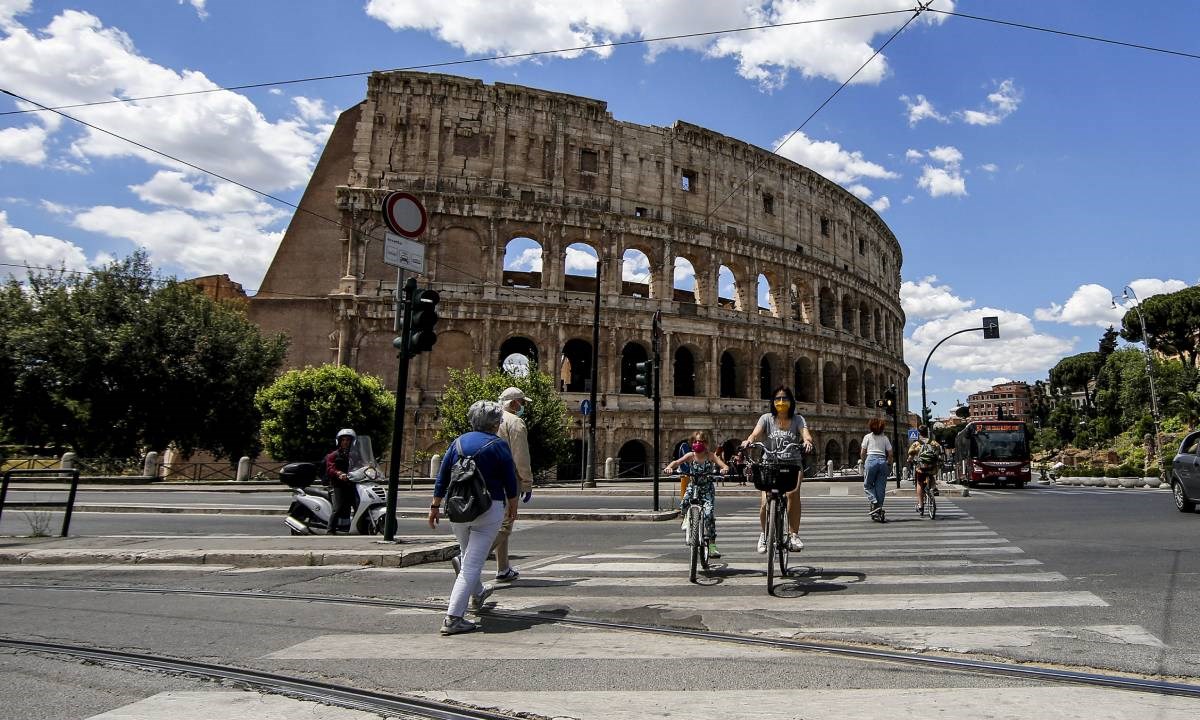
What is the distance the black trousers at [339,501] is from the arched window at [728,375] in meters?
29.1

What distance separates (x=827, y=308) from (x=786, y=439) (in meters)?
38.3

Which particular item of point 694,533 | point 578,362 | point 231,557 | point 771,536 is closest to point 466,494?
point 694,533

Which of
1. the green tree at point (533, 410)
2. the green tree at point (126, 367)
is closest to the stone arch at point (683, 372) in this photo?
the green tree at point (533, 410)

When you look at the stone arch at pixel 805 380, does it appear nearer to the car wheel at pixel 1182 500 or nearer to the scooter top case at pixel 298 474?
the car wheel at pixel 1182 500

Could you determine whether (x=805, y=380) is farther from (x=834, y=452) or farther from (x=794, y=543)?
(x=794, y=543)

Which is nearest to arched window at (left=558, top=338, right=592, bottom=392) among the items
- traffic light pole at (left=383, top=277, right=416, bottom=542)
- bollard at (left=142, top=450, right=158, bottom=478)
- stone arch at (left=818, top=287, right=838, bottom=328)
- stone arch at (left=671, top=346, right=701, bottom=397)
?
stone arch at (left=671, top=346, right=701, bottom=397)

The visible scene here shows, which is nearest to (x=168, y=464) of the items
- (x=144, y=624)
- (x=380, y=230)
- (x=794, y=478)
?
→ (x=380, y=230)

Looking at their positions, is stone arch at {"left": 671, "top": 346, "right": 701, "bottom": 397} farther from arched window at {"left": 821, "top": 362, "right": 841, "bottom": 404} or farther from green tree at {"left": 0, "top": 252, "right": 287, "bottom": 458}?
green tree at {"left": 0, "top": 252, "right": 287, "bottom": 458}

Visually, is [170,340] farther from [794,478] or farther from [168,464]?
[794,478]

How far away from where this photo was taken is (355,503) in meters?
9.29

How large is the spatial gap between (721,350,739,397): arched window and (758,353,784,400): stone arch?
1462mm

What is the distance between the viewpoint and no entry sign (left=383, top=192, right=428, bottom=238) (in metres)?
8.71

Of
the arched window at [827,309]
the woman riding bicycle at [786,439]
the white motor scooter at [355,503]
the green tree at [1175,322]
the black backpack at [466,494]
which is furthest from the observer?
the green tree at [1175,322]

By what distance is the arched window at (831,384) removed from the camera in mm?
40500
